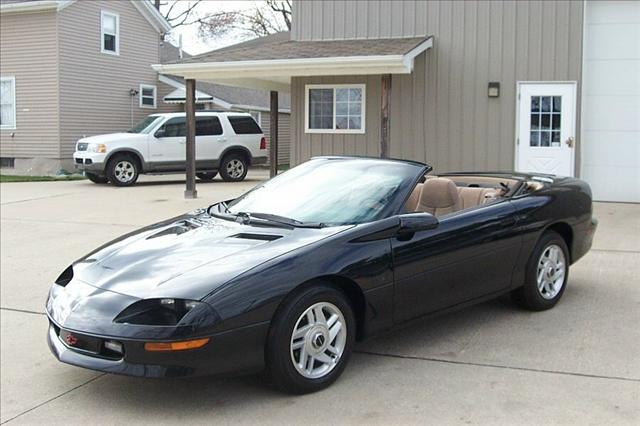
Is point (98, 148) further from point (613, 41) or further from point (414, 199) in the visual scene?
point (414, 199)

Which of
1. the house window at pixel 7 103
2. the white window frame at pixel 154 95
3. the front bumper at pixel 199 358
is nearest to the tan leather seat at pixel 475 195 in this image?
the front bumper at pixel 199 358

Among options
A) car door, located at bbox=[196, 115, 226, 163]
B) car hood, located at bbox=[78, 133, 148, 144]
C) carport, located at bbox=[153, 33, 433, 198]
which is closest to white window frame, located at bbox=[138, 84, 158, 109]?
car door, located at bbox=[196, 115, 226, 163]

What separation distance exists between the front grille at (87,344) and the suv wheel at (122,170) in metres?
13.5

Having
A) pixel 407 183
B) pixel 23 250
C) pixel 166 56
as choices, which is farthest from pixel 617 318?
pixel 166 56

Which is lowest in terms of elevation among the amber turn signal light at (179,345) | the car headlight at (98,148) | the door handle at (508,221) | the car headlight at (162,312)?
the amber turn signal light at (179,345)

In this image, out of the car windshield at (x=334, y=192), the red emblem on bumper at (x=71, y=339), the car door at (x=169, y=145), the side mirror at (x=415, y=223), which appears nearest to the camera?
the red emblem on bumper at (x=71, y=339)

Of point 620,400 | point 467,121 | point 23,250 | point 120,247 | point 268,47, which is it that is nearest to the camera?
point 620,400

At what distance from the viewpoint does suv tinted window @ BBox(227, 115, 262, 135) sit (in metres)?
18.6

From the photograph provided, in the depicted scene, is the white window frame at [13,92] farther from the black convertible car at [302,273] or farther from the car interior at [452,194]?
the car interior at [452,194]

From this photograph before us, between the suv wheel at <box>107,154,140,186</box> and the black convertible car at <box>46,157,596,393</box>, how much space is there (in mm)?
12155

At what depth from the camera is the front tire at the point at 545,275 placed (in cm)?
567

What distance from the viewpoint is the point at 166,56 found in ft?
97.5

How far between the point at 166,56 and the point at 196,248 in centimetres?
2682

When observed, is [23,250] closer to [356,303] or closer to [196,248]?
[196,248]
